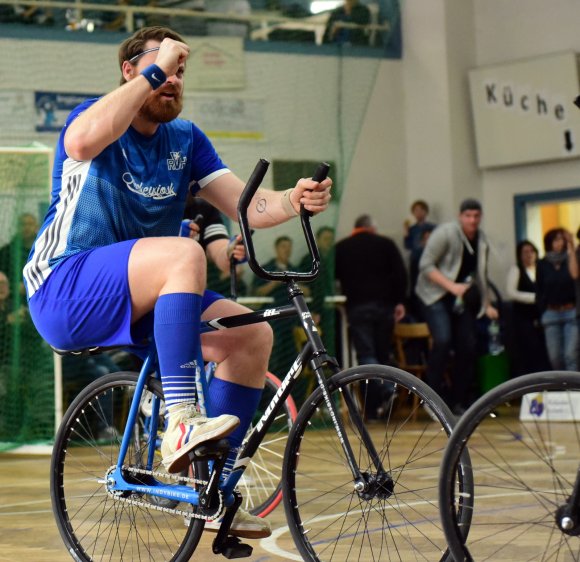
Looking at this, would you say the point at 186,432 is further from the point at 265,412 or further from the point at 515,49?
the point at 515,49

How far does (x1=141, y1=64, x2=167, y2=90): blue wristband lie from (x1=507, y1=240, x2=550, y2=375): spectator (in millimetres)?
11121

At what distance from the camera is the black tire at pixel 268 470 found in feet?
17.4

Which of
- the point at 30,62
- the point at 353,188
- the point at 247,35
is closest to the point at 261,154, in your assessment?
the point at 247,35

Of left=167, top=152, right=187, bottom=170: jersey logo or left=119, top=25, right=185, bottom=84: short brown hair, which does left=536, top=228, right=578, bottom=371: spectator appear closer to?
left=167, top=152, right=187, bottom=170: jersey logo

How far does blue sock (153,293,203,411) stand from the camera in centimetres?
353

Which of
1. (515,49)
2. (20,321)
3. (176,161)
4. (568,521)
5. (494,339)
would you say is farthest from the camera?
(515,49)

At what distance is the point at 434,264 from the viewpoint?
1166 cm

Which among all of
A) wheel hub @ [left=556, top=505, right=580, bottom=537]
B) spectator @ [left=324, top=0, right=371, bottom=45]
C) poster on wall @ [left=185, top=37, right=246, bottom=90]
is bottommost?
wheel hub @ [left=556, top=505, right=580, bottom=537]

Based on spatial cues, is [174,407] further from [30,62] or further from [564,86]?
[564,86]

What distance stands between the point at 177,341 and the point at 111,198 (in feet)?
1.70

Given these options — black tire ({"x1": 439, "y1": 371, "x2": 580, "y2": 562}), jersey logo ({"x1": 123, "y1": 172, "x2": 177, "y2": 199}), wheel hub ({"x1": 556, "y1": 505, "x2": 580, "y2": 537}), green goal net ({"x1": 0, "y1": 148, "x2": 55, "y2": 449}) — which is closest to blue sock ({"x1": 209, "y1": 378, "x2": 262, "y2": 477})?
jersey logo ({"x1": 123, "y1": 172, "x2": 177, "y2": 199})

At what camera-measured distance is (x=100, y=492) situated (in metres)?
4.25

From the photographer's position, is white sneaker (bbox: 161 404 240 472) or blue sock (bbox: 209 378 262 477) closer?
white sneaker (bbox: 161 404 240 472)

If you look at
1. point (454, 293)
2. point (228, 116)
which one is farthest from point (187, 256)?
point (454, 293)
